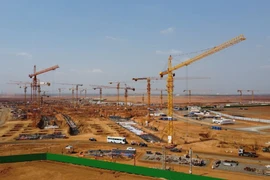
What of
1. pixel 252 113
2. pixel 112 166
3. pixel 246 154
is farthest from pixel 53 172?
pixel 252 113

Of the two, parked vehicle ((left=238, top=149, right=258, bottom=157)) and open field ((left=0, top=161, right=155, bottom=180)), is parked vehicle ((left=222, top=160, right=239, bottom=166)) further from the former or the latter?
open field ((left=0, top=161, right=155, bottom=180))

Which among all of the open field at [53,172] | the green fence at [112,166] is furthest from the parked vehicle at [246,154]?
the open field at [53,172]

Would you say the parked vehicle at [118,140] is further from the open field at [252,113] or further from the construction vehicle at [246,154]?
the open field at [252,113]

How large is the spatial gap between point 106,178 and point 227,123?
45.0 m

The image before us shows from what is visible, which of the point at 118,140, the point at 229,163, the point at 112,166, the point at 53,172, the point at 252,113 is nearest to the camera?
the point at 53,172

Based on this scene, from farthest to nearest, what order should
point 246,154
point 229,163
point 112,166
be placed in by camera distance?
point 246,154 → point 229,163 → point 112,166

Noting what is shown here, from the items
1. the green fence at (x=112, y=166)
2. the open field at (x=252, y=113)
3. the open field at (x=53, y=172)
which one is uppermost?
the open field at (x=252, y=113)

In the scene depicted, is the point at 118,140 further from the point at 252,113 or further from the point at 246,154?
the point at 252,113

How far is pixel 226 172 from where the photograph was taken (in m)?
29.8

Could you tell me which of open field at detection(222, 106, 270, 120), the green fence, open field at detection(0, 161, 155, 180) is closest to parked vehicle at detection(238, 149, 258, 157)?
the green fence

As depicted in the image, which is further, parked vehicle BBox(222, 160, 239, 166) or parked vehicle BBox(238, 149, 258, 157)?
parked vehicle BBox(238, 149, 258, 157)

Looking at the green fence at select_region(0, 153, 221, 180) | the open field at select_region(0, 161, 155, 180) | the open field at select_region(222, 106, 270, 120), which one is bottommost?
the open field at select_region(0, 161, 155, 180)

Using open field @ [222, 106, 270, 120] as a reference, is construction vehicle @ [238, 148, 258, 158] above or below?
below

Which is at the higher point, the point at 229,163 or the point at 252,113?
the point at 252,113
